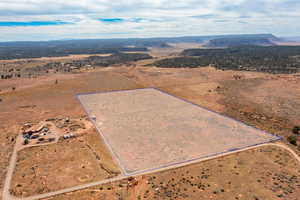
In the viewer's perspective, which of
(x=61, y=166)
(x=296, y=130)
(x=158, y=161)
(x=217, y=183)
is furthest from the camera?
(x=296, y=130)

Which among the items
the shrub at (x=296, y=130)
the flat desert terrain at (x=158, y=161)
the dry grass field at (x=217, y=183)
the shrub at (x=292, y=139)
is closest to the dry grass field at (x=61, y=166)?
the flat desert terrain at (x=158, y=161)

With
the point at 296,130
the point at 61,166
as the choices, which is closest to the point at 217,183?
the point at 61,166

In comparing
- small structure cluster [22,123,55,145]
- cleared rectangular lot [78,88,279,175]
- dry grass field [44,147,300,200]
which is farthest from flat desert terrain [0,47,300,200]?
small structure cluster [22,123,55,145]

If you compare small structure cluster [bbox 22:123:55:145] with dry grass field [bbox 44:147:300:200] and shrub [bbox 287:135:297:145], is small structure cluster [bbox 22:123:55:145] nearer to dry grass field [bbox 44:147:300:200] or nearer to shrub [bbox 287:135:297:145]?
dry grass field [bbox 44:147:300:200]

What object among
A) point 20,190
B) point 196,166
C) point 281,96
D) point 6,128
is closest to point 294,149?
point 196,166

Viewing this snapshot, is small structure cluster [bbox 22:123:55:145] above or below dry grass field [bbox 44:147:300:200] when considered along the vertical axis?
above

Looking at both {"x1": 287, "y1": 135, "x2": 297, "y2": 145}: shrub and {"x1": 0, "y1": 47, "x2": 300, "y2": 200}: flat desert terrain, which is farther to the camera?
{"x1": 287, "y1": 135, "x2": 297, "y2": 145}: shrub

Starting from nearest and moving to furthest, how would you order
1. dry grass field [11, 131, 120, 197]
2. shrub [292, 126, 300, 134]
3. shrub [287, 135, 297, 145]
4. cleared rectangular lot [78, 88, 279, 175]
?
1. dry grass field [11, 131, 120, 197]
2. cleared rectangular lot [78, 88, 279, 175]
3. shrub [287, 135, 297, 145]
4. shrub [292, 126, 300, 134]

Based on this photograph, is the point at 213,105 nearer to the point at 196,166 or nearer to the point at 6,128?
the point at 196,166

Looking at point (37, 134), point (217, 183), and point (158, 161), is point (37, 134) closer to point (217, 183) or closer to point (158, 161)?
point (158, 161)
